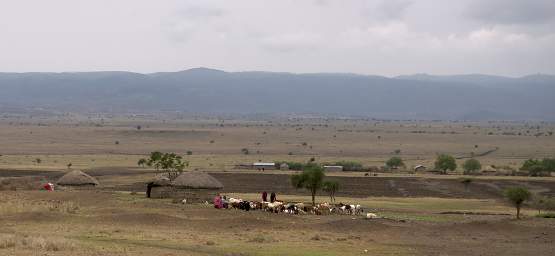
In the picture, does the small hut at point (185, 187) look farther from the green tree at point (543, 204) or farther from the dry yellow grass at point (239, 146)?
the dry yellow grass at point (239, 146)

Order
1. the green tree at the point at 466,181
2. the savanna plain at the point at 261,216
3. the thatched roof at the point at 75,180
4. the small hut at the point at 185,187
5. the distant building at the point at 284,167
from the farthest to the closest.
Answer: the distant building at the point at 284,167 < the green tree at the point at 466,181 < the thatched roof at the point at 75,180 < the small hut at the point at 185,187 < the savanna plain at the point at 261,216

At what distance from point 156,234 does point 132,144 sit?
8524 cm

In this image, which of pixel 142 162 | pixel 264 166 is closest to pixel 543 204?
pixel 264 166

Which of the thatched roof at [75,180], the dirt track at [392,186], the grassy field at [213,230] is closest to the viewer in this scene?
the grassy field at [213,230]

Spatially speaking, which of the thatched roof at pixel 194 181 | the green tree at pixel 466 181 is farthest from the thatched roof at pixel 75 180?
the green tree at pixel 466 181

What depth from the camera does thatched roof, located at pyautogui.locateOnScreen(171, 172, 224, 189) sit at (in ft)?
150

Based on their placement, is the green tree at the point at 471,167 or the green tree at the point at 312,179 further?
the green tree at the point at 471,167

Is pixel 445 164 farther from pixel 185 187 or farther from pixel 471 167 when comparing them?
pixel 185 187

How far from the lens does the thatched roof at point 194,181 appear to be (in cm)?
4572

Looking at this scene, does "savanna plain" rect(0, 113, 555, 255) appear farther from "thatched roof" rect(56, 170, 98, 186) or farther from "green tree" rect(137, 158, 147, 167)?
"thatched roof" rect(56, 170, 98, 186)

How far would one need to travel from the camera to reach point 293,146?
115 metres

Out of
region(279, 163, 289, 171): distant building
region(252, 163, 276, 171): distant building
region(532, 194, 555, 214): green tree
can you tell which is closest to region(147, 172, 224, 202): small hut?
region(532, 194, 555, 214): green tree

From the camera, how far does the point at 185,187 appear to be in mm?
45781

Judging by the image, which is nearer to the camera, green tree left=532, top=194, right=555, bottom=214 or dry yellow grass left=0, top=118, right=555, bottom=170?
green tree left=532, top=194, right=555, bottom=214
